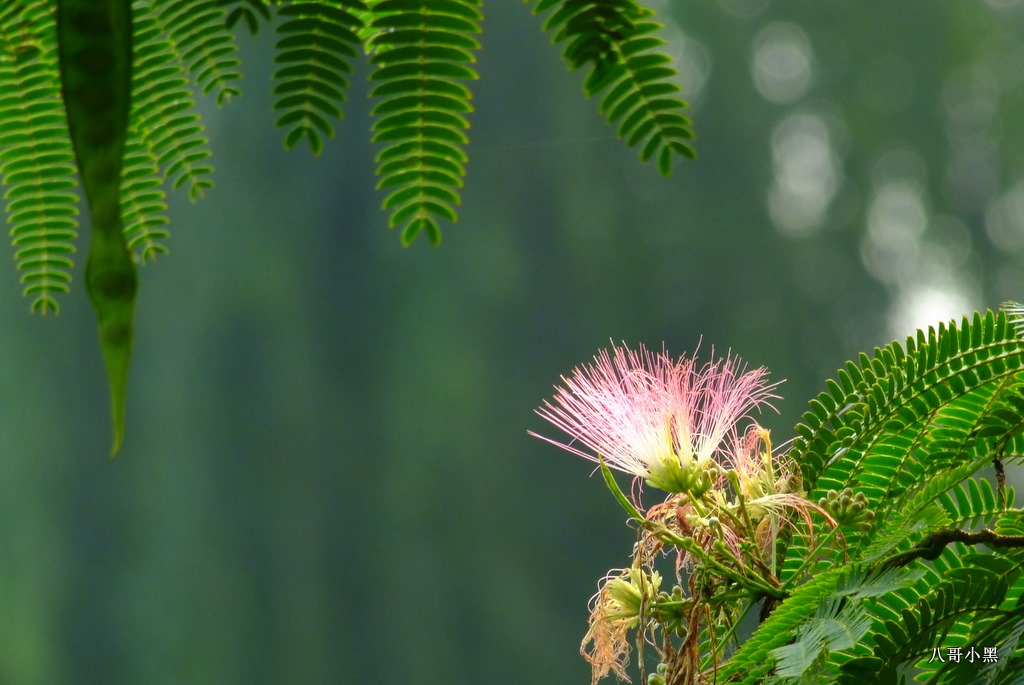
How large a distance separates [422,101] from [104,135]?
0.12m

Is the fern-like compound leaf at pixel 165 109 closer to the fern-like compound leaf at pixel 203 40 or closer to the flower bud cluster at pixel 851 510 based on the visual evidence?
the fern-like compound leaf at pixel 203 40

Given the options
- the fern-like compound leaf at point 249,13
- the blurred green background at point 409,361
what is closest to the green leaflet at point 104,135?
the fern-like compound leaf at point 249,13

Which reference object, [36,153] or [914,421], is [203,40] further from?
[914,421]

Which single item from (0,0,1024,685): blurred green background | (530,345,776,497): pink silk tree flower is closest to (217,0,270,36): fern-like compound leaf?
(530,345,776,497): pink silk tree flower

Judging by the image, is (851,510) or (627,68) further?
(851,510)

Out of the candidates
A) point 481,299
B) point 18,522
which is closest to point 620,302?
point 481,299

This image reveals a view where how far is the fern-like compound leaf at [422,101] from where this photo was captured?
0.28 meters

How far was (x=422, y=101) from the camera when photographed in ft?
0.95

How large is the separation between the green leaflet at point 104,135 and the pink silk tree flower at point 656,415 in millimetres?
358

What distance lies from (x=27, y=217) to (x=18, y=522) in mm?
3902

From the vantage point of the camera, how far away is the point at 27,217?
369mm

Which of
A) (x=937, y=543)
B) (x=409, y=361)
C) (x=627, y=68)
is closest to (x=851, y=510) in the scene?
(x=937, y=543)

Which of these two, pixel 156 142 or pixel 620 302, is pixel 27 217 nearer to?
pixel 156 142

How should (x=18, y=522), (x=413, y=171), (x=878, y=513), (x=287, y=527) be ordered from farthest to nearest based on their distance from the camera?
1. (x=287, y=527)
2. (x=18, y=522)
3. (x=878, y=513)
4. (x=413, y=171)
